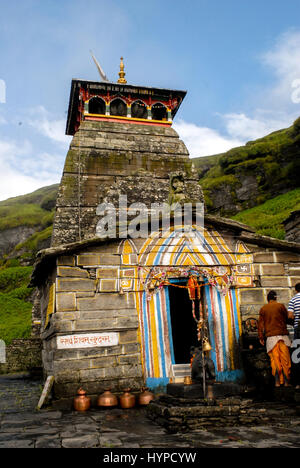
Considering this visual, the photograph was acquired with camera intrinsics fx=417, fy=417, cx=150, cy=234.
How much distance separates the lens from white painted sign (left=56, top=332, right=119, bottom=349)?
8.41 metres

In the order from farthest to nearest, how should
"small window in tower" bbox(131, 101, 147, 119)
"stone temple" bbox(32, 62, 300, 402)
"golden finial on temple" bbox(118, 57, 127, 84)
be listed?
"golden finial on temple" bbox(118, 57, 127, 84)
"small window in tower" bbox(131, 101, 147, 119)
"stone temple" bbox(32, 62, 300, 402)

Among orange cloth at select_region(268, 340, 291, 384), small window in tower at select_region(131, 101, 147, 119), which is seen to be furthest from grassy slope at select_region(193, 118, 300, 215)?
orange cloth at select_region(268, 340, 291, 384)

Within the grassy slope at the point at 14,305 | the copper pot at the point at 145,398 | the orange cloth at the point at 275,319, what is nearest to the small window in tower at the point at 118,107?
the grassy slope at the point at 14,305

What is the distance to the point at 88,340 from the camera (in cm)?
854

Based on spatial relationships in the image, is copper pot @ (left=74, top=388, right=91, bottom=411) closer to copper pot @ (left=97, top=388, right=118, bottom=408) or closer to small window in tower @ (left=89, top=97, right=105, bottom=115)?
copper pot @ (left=97, top=388, right=118, bottom=408)

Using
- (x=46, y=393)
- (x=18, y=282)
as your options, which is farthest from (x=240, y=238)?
(x=18, y=282)

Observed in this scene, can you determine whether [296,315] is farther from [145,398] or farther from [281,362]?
[145,398]

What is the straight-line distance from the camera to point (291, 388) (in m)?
7.55

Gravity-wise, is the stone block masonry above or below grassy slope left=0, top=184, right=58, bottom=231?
below

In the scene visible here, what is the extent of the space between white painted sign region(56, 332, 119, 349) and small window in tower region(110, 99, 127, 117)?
11116 mm

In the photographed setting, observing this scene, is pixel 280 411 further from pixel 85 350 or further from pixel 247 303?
pixel 85 350

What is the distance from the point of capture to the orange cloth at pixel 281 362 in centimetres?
780

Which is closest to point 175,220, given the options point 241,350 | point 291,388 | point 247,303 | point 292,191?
point 247,303
